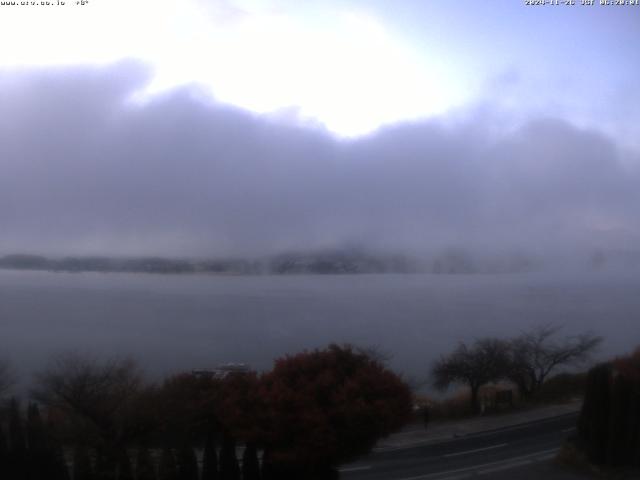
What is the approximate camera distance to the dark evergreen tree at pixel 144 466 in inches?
493

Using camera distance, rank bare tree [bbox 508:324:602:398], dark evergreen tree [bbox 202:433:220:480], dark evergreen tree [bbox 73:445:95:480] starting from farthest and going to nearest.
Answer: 1. bare tree [bbox 508:324:602:398]
2. dark evergreen tree [bbox 202:433:220:480]
3. dark evergreen tree [bbox 73:445:95:480]

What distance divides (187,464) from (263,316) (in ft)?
127

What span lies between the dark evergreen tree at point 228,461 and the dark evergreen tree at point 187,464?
514mm

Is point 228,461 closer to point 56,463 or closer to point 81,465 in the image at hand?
point 81,465

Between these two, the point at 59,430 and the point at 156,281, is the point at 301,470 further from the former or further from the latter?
the point at 156,281

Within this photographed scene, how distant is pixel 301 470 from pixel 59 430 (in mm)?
4319

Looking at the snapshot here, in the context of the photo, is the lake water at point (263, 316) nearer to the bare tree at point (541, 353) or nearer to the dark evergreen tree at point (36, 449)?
the bare tree at point (541, 353)

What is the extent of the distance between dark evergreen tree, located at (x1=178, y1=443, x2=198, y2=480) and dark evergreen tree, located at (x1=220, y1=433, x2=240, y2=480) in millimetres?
514

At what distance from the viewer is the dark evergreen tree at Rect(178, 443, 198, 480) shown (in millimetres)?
12586

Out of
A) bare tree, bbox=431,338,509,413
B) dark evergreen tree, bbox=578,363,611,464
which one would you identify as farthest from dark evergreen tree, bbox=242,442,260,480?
bare tree, bbox=431,338,509,413

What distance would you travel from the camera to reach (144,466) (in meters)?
12.6

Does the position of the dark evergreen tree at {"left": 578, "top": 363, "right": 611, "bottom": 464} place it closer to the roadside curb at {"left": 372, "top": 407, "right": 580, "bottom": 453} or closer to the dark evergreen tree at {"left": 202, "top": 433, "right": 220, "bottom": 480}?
the roadside curb at {"left": 372, "top": 407, "right": 580, "bottom": 453}

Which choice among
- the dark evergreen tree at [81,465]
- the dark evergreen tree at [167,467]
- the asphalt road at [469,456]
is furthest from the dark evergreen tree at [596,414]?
the dark evergreen tree at [81,465]

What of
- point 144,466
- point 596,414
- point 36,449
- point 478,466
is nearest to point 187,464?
point 144,466
